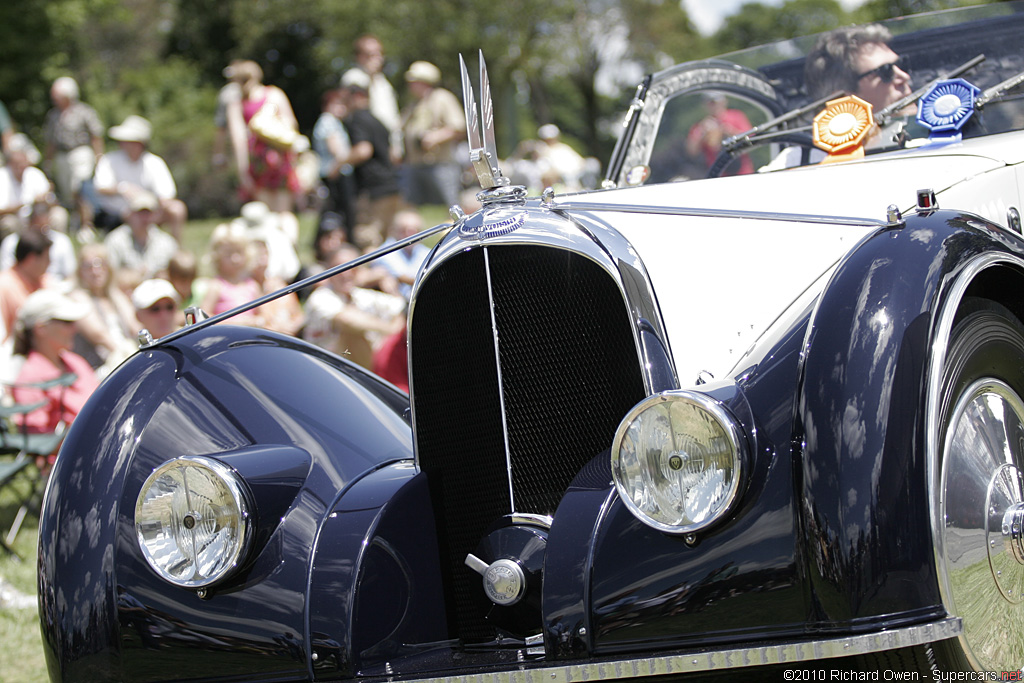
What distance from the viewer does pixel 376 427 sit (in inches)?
127

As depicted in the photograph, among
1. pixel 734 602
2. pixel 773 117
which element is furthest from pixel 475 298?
pixel 773 117

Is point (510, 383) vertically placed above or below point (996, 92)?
below

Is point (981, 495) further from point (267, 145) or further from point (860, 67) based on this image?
point (267, 145)

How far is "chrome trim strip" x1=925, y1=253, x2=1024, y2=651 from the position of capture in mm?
2102

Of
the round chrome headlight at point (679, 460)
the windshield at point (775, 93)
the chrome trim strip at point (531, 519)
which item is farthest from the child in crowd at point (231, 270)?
the round chrome headlight at point (679, 460)

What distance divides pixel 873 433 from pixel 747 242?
80cm

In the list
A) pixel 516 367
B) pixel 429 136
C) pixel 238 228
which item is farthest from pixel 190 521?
pixel 429 136

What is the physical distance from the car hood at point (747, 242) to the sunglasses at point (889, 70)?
0.91 meters

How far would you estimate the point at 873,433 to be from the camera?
2141 mm

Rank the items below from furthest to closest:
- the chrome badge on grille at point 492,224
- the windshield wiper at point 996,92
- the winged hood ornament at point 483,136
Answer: the windshield wiper at point 996,92 → the winged hood ornament at point 483,136 → the chrome badge on grille at point 492,224

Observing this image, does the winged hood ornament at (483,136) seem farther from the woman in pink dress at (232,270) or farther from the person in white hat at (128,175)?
the person in white hat at (128,175)

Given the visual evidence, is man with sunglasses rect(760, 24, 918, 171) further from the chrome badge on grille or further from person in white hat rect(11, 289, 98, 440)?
person in white hat rect(11, 289, 98, 440)

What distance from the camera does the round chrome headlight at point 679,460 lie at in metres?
2.20

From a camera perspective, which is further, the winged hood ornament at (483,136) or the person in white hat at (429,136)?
the person in white hat at (429,136)
